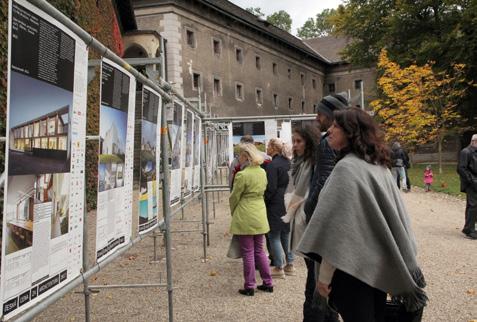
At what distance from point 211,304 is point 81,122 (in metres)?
3.58

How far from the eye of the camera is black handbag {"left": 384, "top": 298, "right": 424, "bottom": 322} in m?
2.96

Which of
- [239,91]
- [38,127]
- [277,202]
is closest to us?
[38,127]

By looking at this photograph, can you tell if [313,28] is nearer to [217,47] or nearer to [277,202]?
[217,47]

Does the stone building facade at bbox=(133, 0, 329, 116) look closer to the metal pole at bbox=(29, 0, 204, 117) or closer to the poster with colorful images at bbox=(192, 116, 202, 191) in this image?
the poster with colorful images at bbox=(192, 116, 202, 191)

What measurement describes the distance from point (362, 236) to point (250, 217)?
3.10 metres

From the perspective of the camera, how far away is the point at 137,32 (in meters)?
28.1

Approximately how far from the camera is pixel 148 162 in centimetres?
387

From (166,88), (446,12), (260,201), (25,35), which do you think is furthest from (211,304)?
(446,12)

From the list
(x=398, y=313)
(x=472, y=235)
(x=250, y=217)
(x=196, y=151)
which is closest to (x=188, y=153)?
(x=196, y=151)

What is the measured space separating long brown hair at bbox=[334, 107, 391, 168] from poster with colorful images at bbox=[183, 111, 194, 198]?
11.4ft

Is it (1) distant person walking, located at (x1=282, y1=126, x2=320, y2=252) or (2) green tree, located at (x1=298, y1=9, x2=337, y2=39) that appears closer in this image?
(1) distant person walking, located at (x1=282, y1=126, x2=320, y2=252)

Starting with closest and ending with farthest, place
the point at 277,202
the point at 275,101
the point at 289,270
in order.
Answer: the point at 277,202 < the point at 289,270 < the point at 275,101

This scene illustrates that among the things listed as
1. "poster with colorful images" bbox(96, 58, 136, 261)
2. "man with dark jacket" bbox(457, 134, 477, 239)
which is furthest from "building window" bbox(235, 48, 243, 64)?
"poster with colorful images" bbox(96, 58, 136, 261)

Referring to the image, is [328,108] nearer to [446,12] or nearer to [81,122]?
[81,122]
